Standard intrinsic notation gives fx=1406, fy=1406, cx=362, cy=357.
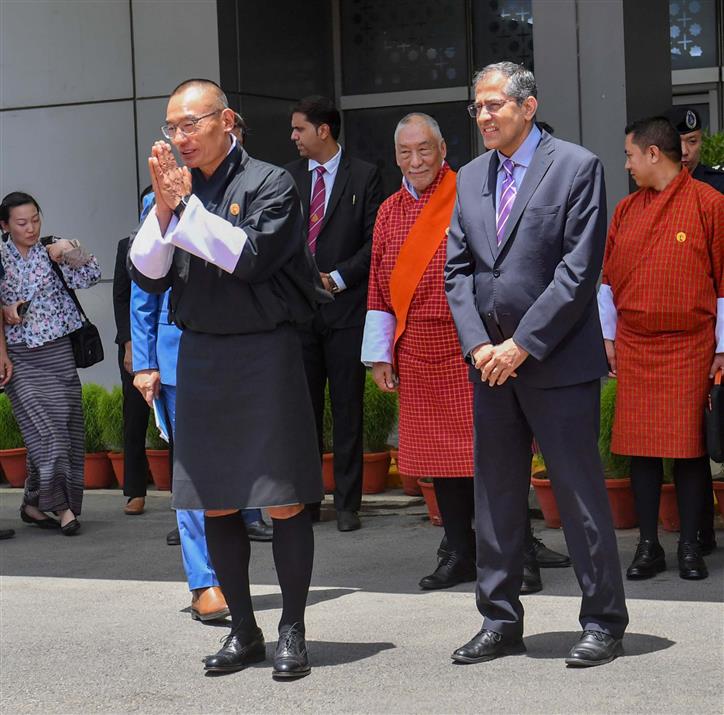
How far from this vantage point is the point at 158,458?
9.07 metres

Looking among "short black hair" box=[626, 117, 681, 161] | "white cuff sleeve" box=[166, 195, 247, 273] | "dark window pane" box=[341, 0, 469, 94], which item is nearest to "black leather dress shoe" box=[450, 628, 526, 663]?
"white cuff sleeve" box=[166, 195, 247, 273]

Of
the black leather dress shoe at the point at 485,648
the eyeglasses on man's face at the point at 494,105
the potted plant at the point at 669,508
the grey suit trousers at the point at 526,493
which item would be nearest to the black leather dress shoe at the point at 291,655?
the black leather dress shoe at the point at 485,648

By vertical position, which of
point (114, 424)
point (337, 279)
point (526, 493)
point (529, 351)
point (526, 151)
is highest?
point (526, 151)

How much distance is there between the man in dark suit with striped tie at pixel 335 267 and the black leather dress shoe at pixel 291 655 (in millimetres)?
2681

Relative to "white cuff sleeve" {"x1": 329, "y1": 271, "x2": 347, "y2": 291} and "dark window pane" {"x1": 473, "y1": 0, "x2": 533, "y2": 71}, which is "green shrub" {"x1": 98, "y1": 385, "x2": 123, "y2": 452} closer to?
"white cuff sleeve" {"x1": 329, "y1": 271, "x2": 347, "y2": 291}

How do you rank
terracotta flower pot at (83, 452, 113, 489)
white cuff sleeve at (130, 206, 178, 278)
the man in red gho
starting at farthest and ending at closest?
1. terracotta flower pot at (83, 452, 113, 489)
2. the man in red gho
3. white cuff sleeve at (130, 206, 178, 278)

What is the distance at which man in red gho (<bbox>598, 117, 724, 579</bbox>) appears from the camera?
6.08m

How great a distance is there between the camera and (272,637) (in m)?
5.51

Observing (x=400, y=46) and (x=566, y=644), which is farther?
(x=400, y=46)

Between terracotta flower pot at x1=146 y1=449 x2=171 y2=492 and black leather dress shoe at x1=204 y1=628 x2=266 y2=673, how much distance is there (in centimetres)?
397

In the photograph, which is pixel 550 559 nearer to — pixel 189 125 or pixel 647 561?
pixel 647 561

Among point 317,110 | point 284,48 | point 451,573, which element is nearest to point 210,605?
point 451,573

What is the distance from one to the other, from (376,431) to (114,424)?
1.79 meters

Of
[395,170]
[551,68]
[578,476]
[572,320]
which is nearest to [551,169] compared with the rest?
[572,320]
